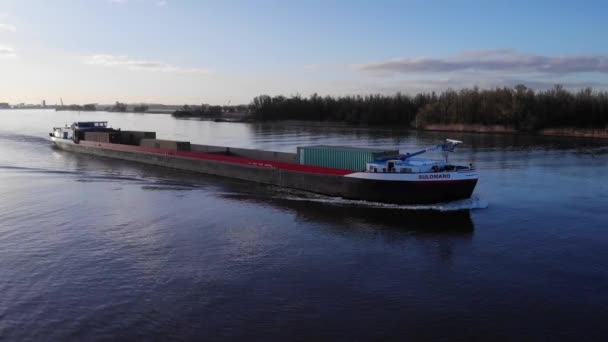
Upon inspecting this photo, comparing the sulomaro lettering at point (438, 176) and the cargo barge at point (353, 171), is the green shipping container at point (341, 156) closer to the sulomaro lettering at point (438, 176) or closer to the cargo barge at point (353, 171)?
the cargo barge at point (353, 171)

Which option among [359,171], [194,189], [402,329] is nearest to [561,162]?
[359,171]

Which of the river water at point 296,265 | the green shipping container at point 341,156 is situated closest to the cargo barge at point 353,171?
the green shipping container at point 341,156

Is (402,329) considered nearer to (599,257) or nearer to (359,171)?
(599,257)

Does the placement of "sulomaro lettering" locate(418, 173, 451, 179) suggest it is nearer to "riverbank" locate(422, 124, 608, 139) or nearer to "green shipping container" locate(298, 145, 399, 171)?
"green shipping container" locate(298, 145, 399, 171)

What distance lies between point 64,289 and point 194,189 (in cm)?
1397

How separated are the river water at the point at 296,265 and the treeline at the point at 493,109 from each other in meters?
49.0

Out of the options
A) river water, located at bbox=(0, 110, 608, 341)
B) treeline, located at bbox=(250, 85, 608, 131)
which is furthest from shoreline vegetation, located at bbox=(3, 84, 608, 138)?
river water, located at bbox=(0, 110, 608, 341)

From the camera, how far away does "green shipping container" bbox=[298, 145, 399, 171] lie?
22.3m

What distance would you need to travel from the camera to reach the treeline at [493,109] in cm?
6856

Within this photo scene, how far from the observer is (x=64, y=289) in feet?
38.2

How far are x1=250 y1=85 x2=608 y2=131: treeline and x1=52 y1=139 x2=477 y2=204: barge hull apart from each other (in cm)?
5206

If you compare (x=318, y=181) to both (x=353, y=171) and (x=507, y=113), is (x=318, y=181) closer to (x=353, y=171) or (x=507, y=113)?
(x=353, y=171)

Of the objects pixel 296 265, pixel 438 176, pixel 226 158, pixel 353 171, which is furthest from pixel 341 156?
pixel 296 265

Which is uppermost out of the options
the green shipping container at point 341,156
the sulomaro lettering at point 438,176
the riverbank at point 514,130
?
the riverbank at point 514,130
